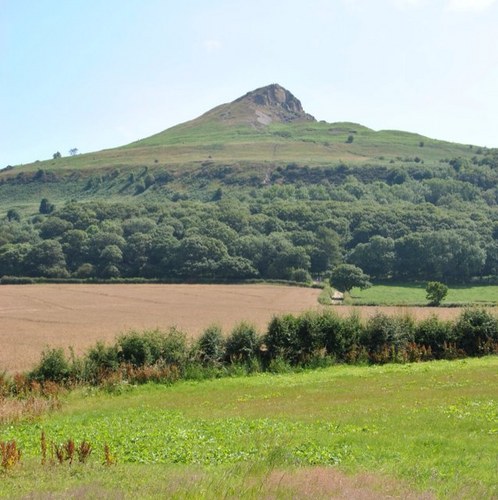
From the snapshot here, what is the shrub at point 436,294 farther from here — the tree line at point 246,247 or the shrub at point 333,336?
the shrub at point 333,336

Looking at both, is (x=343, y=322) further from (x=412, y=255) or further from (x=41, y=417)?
(x=412, y=255)

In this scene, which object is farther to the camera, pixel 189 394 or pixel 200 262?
pixel 200 262

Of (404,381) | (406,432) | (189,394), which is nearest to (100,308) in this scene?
(189,394)

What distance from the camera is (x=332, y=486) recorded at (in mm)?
9625

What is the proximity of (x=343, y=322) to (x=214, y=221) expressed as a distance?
9988 centimetres

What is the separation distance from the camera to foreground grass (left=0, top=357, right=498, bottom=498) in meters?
10.5

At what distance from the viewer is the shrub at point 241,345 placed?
3878cm

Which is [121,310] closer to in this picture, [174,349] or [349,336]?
[174,349]

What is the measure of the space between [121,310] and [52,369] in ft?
146

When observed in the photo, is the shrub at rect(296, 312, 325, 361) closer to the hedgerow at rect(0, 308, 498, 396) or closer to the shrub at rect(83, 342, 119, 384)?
the hedgerow at rect(0, 308, 498, 396)

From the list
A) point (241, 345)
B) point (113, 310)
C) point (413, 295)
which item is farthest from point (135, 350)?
point (413, 295)

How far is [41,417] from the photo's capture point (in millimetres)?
23781

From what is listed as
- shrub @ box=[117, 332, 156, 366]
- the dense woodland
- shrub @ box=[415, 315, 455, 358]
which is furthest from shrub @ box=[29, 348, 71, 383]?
the dense woodland

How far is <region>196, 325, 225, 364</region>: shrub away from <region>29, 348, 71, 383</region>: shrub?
306 inches
